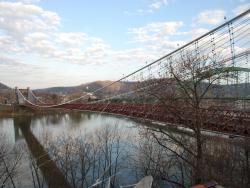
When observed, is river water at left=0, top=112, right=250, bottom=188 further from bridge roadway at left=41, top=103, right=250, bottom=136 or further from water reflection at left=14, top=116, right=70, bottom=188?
bridge roadway at left=41, top=103, right=250, bottom=136

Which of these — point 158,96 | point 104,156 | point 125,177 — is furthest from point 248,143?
point 104,156

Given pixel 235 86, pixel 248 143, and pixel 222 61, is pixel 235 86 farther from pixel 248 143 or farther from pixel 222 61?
pixel 248 143

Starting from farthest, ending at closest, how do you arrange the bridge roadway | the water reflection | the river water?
the water reflection → the river water → the bridge roadway

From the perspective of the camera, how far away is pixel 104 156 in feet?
78.1

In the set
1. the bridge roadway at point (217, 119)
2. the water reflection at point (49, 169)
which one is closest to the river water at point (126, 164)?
the water reflection at point (49, 169)

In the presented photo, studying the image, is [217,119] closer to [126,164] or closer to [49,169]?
[126,164]

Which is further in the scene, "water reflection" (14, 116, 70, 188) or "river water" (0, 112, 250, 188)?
"water reflection" (14, 116, 70, 188)

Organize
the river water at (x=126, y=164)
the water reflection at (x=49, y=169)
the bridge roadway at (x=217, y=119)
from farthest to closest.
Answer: the water reflection at (x=49, y=169), the river water at (x=126, y=164), the bridge roadway at (x=217, y=119)

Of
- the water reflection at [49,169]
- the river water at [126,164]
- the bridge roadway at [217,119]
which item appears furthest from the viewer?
the water reflection at [49,169]

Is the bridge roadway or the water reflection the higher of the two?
the bridge roadway

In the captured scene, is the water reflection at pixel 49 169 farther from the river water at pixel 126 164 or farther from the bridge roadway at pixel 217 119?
the bridge roadway at pixel 217 119

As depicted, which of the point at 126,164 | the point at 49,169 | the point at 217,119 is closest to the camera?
the point at 217,119

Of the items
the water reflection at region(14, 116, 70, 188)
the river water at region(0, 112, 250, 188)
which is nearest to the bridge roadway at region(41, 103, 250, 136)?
the river water at region(0, 112, 250, 188)

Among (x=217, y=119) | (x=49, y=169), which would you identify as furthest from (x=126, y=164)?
(x=217, y=119)
